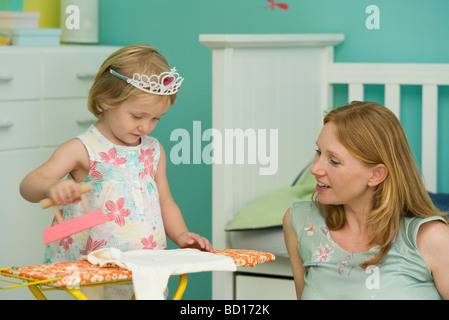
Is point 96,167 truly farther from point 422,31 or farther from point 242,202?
point 422,31

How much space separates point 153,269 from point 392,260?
44 centimetres

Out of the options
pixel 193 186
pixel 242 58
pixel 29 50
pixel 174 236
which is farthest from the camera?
pixel 193 186

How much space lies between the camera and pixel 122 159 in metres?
1.28

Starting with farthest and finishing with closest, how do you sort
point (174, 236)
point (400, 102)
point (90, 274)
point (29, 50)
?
1. point (400, 102)
2. point (29, 50)
3. point (174, 236)
4. point (90, 274)

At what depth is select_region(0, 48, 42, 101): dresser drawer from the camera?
68.4 inches

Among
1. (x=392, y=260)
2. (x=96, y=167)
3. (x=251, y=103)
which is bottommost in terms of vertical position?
(x=392, y=260)

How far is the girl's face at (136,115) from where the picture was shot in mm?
1224

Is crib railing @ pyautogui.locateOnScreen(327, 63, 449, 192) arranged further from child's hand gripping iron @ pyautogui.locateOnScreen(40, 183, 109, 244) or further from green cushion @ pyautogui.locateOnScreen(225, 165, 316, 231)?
child's hand gripping iron @ pyautogui.locateOnScreen(40, 183, 109, 244)

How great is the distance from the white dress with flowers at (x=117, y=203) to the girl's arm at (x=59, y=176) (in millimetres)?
18

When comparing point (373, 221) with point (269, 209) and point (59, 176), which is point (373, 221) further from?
point (59, 176)

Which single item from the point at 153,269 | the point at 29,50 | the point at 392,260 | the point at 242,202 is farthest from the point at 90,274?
the point at 29,50

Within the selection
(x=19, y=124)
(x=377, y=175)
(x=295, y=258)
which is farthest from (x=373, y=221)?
(x=19, y=124)

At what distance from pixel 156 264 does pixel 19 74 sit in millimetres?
958

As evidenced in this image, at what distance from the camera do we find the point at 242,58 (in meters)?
1.66
